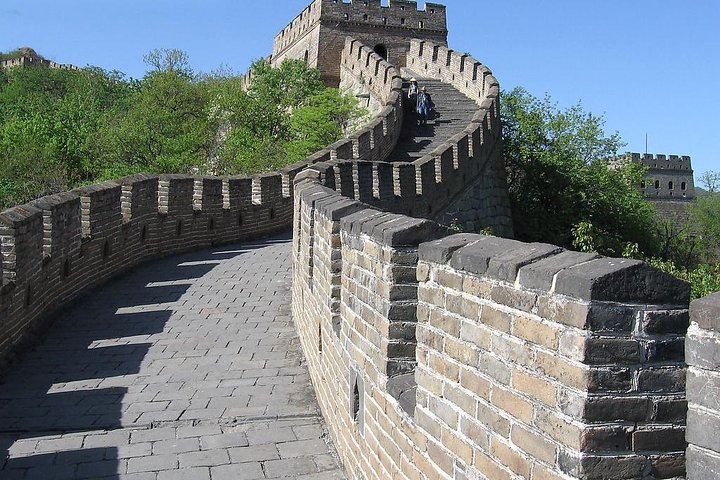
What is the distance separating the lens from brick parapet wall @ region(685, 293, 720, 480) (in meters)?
1.70

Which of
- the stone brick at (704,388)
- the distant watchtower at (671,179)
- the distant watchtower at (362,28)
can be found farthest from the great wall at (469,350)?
the distant watchtower at (671,179)

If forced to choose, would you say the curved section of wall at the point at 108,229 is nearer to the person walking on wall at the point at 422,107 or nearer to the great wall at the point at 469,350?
the great wall at the point at 469,350

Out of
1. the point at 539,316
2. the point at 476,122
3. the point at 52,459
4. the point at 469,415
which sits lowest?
the point at 52,459

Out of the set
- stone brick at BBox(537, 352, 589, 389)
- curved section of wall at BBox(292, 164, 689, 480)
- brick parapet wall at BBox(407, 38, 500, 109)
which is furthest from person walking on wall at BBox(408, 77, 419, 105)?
stone brick at BBox(537, 352, 589, 389)

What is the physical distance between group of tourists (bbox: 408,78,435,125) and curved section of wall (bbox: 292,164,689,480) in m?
21.1

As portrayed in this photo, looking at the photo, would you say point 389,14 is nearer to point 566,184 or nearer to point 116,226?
point 566,184

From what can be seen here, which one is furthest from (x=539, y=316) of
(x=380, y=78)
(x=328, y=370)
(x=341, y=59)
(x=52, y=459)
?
(x=341, y=59)

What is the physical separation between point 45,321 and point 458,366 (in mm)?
6968

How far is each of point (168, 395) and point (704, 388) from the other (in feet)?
16.5

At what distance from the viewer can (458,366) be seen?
2730mm

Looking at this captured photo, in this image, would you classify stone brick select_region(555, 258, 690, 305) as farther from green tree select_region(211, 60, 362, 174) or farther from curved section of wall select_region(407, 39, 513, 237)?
green tree select_region(211, 60, 362, 174)

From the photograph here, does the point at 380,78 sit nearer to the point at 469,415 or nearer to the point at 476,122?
the point at 476,122

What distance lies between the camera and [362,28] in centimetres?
3712

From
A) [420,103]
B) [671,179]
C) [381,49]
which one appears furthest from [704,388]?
[671,179]
